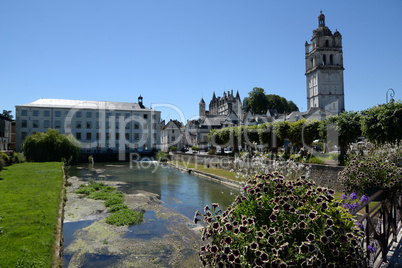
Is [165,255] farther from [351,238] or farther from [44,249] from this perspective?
[351,238]

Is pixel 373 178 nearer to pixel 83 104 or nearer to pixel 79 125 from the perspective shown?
pixel 79 125

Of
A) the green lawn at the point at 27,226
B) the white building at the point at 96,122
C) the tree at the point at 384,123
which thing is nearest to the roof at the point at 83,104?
the white building at the point at 96,122

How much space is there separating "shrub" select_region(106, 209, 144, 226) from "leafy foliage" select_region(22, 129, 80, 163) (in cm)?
2861

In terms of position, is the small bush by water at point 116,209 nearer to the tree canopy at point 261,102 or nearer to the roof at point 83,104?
the roof at point 83,104

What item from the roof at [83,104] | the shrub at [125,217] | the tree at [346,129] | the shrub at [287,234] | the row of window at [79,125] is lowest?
the shrub at [125,217]

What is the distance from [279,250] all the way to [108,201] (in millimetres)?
17046

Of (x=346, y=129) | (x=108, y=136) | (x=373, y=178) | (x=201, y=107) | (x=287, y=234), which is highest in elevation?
(x=201, y=107)

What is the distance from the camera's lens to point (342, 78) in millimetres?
79562

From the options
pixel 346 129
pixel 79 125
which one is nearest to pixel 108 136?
pixel 79 125

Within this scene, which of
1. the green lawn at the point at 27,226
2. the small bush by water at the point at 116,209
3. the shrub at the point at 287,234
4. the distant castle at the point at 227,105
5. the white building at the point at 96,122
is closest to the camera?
the shrub at the point at 287,234

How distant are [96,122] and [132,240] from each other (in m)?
61.7

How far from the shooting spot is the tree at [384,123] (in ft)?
51.7

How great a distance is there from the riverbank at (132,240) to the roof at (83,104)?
2232 inches

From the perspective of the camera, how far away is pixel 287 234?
2.64 m
